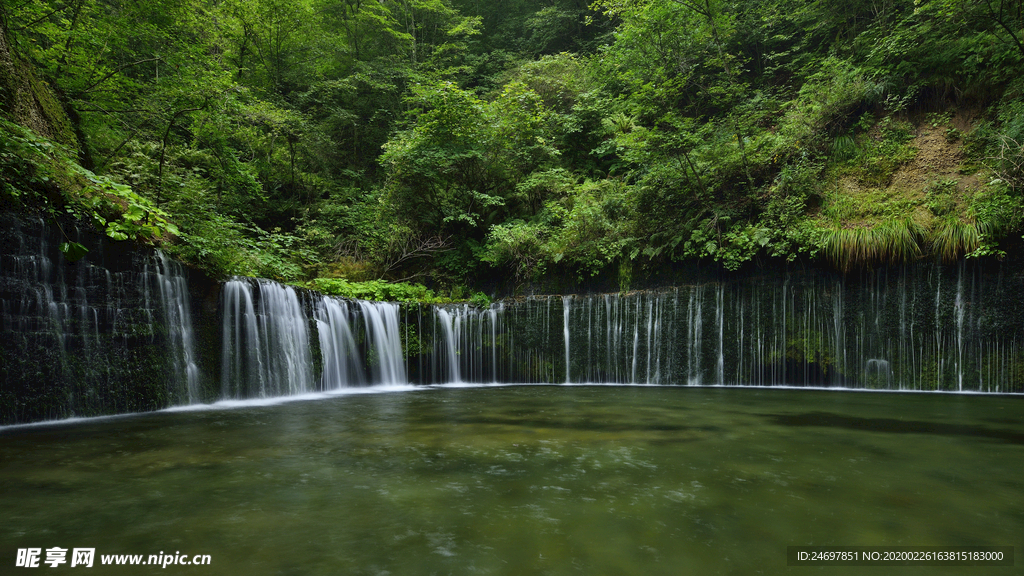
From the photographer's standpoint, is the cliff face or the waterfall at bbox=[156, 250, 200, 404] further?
the waterfall at bbox=[156, 250, 200, 404]

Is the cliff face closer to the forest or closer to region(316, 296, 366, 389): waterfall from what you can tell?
the forest

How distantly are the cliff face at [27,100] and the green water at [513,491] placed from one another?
14.5ft

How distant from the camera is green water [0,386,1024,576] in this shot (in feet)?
7.45

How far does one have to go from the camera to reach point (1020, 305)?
7.62 meters

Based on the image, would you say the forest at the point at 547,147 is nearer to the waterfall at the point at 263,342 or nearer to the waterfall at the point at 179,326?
the waterfall at the point at 179,326

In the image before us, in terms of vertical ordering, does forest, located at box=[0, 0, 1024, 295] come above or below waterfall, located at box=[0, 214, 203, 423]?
above

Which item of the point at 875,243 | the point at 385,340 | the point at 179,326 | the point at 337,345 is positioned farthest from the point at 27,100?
the point at 875,243

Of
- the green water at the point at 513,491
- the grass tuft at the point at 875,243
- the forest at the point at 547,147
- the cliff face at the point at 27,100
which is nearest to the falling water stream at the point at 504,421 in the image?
the green water at the point at 513,491

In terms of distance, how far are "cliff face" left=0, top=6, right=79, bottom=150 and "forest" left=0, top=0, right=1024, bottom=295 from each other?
49mm

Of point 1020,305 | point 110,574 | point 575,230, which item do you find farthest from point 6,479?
point 1020,305

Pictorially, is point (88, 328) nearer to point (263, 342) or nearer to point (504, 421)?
point (263, 342)

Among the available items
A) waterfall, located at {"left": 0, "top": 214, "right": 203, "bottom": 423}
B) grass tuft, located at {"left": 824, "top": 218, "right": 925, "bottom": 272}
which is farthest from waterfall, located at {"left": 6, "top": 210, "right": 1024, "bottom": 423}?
grass tuft, located at {"left": 824, "top": 218, "right": 925, "bottom": 272}

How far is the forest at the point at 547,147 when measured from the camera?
7789 millimetres

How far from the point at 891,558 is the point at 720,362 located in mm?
8049
